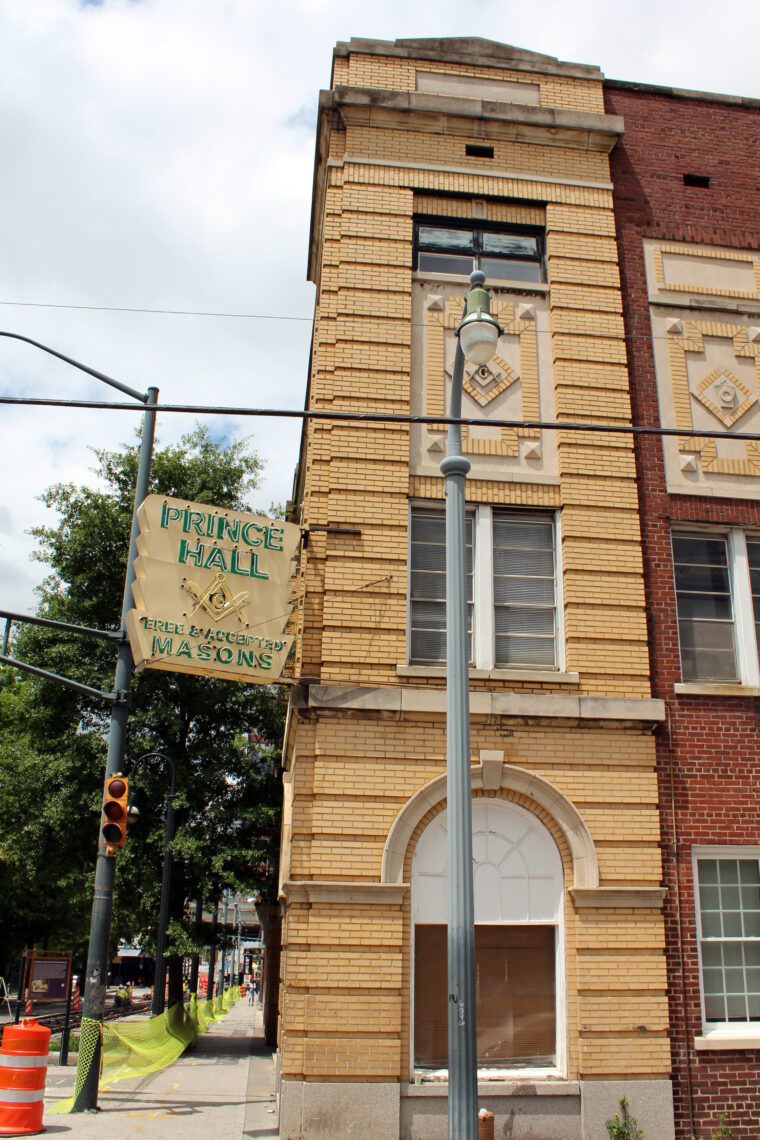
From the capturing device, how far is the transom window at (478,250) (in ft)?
44.4

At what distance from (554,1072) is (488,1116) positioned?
58.0 inches

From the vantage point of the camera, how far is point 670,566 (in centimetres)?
1220

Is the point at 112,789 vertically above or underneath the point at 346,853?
above

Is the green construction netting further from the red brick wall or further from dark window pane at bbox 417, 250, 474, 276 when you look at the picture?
dark window pane at bbox 417, 250, 474, 276

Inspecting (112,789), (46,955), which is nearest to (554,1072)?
(112,789)

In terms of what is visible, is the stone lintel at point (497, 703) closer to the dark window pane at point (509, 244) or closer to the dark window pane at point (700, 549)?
the dark window pane at point (700, 549)

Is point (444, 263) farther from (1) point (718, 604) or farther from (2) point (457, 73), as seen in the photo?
(1) point (718, 604)

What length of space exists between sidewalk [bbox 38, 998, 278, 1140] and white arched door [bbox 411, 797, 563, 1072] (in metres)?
2.36

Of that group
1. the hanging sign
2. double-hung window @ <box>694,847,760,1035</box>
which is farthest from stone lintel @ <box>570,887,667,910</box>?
Answer: the hanging sign

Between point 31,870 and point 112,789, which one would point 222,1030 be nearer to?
point 31,870

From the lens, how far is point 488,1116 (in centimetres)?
888

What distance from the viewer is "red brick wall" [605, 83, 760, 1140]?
10227mm

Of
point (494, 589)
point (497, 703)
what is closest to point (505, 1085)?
point (497, 703)

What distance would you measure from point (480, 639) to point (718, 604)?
3.45 metres
